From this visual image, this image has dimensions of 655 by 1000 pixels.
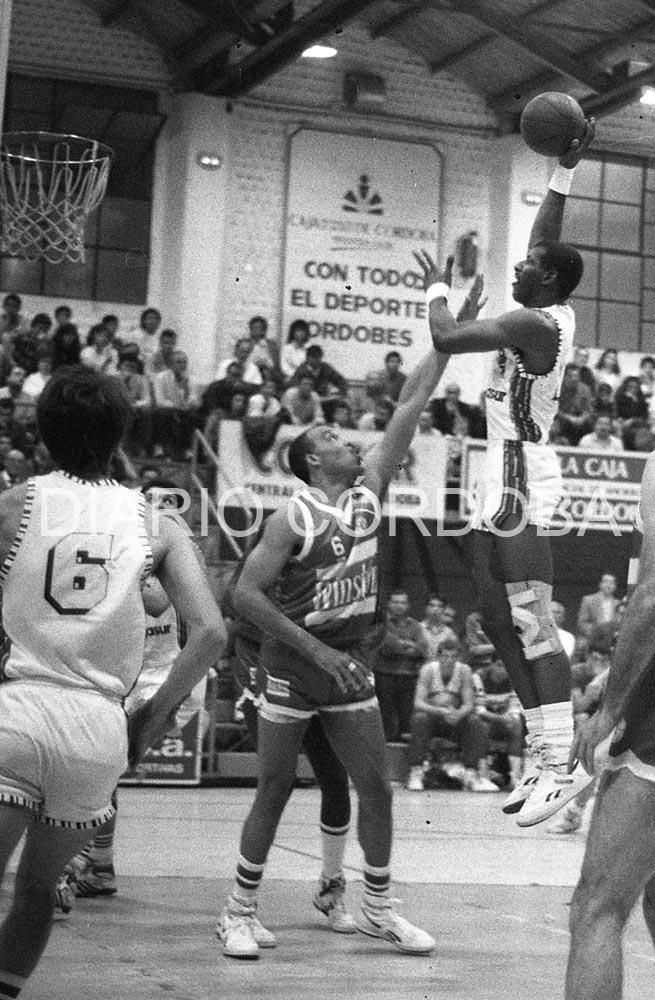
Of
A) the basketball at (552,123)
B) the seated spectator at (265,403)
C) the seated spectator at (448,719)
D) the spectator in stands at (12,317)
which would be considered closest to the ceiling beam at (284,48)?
the spectator in stands at (12,317)

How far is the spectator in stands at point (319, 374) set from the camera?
19247 mm

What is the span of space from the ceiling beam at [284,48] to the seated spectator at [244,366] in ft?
12.2

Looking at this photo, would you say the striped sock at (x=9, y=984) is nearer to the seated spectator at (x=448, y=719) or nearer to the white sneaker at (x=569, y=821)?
the white sneaker at (x=569, y=821)

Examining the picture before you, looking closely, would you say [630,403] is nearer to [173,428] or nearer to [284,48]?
[284,48]

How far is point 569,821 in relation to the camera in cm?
1115

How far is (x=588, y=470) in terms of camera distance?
1780 centimetres

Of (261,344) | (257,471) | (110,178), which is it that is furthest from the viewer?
(110,178)

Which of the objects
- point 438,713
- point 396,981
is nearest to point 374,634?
point 396,981

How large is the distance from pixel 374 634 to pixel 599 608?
9797 millimetres

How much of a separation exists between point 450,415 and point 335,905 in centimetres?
1220

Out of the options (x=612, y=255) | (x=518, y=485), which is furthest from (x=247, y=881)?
(x=612, y=255)

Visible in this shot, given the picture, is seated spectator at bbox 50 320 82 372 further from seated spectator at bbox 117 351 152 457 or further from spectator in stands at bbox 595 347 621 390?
spectator in stands at bbox 595 347 621 390

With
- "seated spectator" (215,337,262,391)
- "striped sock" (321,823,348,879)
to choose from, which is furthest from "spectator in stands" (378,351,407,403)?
"striped sock" (321,823,348,879)

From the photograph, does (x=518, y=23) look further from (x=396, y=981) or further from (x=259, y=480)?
(x=396, y=981)
